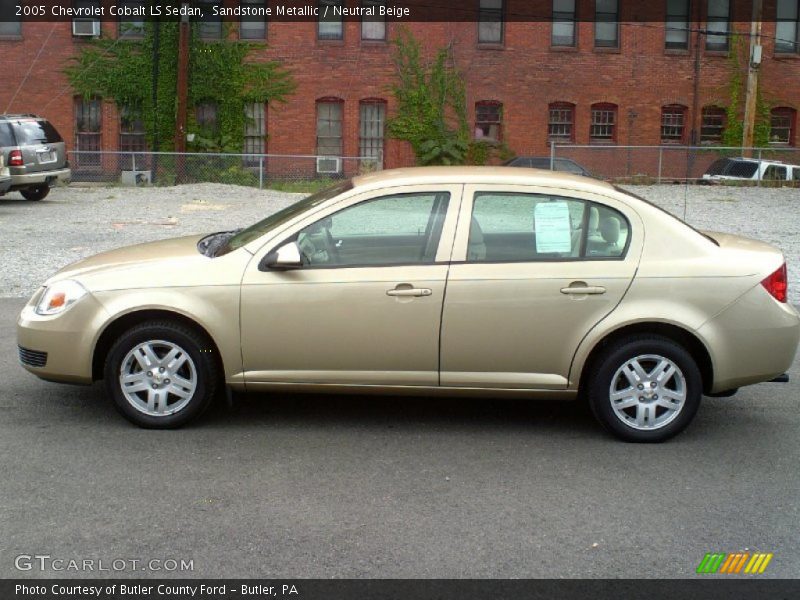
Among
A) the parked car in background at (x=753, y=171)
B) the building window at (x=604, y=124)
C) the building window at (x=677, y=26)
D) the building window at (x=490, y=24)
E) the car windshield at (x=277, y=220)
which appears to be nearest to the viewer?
the car windshield at (x=277, y=220)

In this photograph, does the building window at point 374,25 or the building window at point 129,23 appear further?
the building window at point 374,25

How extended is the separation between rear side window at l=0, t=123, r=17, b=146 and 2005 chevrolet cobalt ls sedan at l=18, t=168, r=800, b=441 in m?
17.7

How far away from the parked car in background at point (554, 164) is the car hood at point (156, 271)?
75.4 feet

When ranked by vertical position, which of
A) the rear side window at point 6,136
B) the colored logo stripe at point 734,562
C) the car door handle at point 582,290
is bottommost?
the colored logo stripe at point 734,562

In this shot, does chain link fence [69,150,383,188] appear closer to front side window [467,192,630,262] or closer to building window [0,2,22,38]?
building window [0,2,22,38]

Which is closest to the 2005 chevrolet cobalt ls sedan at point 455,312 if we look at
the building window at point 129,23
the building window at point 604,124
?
the building window at point 129,23

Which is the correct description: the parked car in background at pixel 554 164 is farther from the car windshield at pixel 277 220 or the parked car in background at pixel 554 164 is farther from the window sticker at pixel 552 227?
the window sticker at pixel 552 227

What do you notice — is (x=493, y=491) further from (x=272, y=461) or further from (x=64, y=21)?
(x=64, y=21)

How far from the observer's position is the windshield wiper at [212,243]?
703 centimetres

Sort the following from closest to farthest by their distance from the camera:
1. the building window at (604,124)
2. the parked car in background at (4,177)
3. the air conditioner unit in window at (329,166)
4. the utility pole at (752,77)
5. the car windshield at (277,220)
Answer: the car windshield at (277,220) < the parked car in background at (4,177) < the air conditioner unit in window at (329,166) < the utility pole at (752,77) < the building window at (604,124)

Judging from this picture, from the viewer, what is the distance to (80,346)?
6.64 m

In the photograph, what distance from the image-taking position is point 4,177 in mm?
22828

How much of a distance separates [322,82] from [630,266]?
31803 millimetres
